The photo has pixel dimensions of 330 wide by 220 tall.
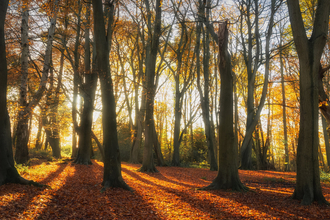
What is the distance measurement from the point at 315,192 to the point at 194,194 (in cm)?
297

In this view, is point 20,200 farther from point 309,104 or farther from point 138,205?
point 309,104

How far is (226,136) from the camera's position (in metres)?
6.90

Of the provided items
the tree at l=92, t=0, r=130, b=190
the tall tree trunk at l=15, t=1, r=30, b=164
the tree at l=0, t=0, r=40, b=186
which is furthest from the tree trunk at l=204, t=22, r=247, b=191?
the tall tree trunk at l=15, t=1, r=30, b=164

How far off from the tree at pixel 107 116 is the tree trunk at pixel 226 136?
292 centimetres

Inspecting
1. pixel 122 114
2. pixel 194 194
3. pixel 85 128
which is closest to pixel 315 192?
pixel 194 194

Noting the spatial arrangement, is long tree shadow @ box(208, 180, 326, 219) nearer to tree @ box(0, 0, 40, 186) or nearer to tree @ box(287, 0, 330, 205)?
tree @ box(287, 0, 330, 205)

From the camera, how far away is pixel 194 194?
6188mm

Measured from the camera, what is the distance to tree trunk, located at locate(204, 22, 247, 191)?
6.75m

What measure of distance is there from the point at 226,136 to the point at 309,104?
2419mm

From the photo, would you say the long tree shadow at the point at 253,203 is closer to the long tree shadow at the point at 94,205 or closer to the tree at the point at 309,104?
the tree at the point at 309,104

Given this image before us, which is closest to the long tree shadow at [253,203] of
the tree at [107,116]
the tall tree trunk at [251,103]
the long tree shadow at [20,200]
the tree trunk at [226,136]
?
the tree trunk at [226,136]

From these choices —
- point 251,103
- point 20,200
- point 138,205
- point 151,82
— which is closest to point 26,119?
point 151,82

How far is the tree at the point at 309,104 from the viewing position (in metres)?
5.28

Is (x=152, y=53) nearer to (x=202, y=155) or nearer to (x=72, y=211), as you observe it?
(x=72, y=211)
